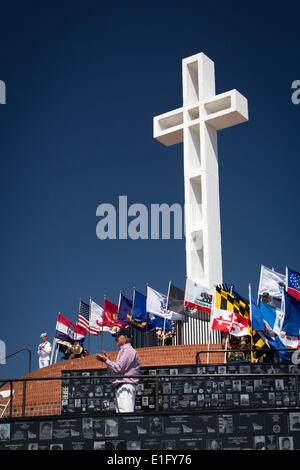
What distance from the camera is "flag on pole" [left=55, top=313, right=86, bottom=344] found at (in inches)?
958

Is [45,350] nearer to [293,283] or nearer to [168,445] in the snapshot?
[293,283]

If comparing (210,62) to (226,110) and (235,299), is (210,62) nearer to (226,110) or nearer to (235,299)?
(226,110)

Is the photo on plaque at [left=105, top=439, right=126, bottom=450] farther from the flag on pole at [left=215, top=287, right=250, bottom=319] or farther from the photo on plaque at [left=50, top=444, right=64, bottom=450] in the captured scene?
the flag on pole at [left=215, top=287, right=250, bottom=319]

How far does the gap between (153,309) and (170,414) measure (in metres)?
11.7

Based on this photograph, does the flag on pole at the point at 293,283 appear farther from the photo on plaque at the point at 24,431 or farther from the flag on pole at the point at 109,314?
the photo on plaque at the point at 24,431

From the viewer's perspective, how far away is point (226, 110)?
2411cm

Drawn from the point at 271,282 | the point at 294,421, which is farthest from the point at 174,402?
the point at 271,282

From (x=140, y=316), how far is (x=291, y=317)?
6.61 meters

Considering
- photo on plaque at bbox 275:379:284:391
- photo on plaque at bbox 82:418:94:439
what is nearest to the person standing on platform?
photo on plaque at bbox 82:418:94:439

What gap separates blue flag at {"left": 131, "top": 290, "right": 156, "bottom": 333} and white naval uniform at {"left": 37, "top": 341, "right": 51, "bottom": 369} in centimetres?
287

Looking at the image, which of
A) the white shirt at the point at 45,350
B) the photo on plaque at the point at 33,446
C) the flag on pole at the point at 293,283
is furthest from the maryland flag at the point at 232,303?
the photo on plaque at the point at 33,446

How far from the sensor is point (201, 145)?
2469cm

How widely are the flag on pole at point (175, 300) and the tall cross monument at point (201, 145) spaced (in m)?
2.06

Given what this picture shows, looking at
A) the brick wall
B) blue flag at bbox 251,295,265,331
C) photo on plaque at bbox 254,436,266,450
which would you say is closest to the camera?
photo on plaque at bbox 254,436,266,450
